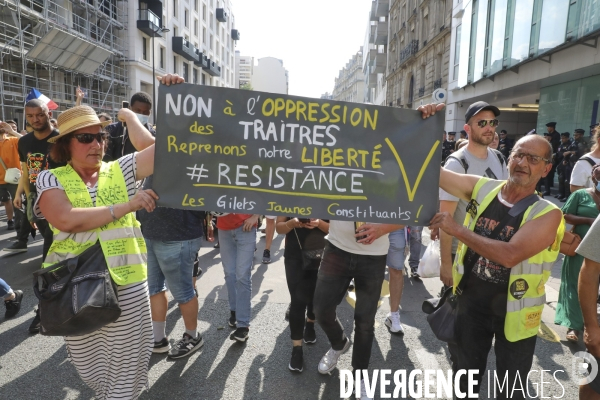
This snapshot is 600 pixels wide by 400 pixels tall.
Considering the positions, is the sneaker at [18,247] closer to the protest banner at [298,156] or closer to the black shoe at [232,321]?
the black shoe at [232,321]

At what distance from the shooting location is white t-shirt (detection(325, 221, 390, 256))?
264 centimetres

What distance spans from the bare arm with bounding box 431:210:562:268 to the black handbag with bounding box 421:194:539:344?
12cm

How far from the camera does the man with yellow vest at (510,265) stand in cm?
195

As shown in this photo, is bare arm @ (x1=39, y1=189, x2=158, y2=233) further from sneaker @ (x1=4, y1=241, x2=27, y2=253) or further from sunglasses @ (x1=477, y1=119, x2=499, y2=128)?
sneaker @ (x1=4, y1=241, x2=27, y2=253)

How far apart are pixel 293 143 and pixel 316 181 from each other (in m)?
0.25

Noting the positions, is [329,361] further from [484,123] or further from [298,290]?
[484,123]

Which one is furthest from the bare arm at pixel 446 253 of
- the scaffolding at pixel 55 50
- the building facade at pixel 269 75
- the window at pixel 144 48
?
the building facade at pixel 269 75

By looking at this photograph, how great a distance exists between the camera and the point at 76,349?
2.06 metres

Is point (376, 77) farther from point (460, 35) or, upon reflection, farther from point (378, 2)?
point (460, 35)

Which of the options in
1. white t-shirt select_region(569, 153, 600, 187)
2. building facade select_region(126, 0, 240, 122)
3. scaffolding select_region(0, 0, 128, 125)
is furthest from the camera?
building facade select_region(126, 0, 240, 122)

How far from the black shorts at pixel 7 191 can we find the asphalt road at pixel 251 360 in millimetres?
3176

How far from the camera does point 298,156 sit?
2.20 m

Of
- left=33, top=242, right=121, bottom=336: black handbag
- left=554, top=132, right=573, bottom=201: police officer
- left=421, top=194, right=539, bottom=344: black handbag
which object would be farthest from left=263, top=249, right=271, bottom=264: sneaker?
left=554, top=132, right=573, bottom=201: police officer

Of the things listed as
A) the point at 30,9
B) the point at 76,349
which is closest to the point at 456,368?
the point at 76,349
